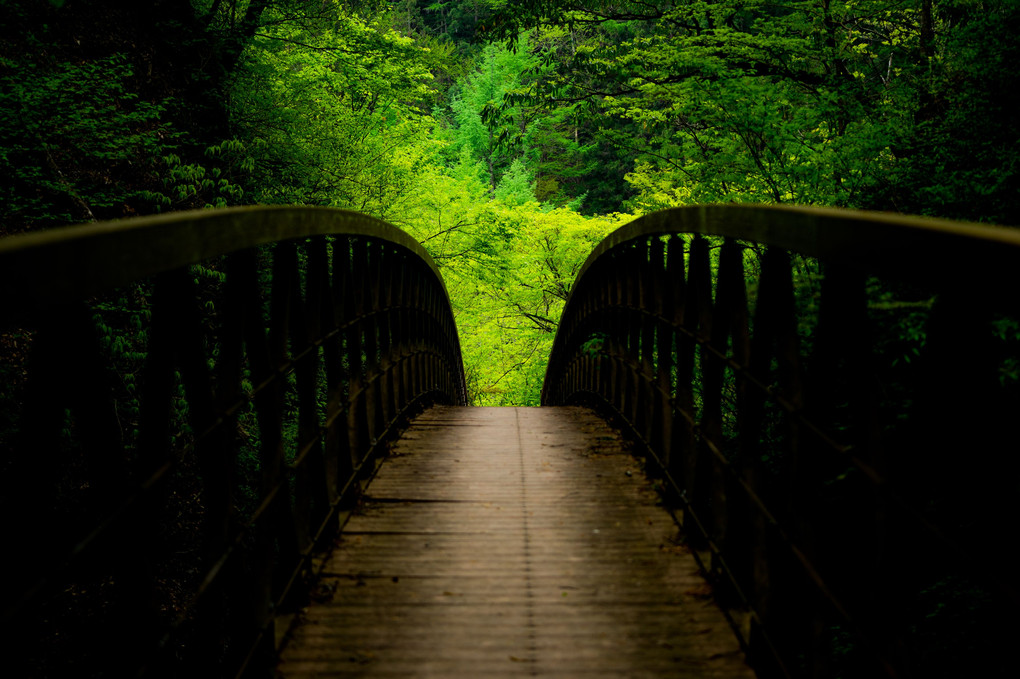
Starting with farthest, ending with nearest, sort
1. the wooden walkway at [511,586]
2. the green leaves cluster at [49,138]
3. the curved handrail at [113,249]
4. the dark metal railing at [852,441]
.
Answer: the green leaves cluster at [49,138] → the wooden walkway at [511,586] → the dark metal railing at [852,441] → the curved handrail at [113,249]

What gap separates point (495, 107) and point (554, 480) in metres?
5.95

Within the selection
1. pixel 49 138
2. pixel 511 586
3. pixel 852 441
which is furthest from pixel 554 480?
pixel 49 138

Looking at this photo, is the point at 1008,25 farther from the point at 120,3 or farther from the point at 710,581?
the point at 120,3

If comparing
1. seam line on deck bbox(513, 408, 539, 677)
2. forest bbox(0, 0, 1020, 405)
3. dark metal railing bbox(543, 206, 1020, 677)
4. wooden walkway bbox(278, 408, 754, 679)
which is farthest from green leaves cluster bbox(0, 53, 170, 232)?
dark metal railing bbox(543, 206, 1020, 677)

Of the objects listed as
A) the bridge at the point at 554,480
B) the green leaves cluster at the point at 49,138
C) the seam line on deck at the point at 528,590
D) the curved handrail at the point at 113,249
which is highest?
the green leaves cluster at the point at 49,138

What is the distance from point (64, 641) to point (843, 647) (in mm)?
5406

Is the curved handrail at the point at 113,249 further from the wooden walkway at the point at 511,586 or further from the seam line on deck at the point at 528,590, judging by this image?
the seam line on deck at the point at 528,590

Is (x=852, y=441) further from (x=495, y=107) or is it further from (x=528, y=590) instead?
(x=495, y=107)

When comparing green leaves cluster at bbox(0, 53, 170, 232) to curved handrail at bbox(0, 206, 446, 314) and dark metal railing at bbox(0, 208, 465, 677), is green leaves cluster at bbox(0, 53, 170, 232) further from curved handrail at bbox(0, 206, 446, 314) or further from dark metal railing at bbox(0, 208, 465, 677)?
curved handrail at bbox(0, 206, 446, 314)

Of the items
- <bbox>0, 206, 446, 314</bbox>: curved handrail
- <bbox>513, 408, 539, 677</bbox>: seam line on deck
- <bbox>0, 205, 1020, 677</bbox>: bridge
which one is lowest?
<bbox>513, 408, 539, 677</bbox>: seam line on deck

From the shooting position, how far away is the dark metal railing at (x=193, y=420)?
111 centimetres

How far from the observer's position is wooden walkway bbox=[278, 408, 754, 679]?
2.13 meters

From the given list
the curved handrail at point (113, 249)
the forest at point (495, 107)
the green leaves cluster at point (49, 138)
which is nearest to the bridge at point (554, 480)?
the curved handrail at point (113, 249)

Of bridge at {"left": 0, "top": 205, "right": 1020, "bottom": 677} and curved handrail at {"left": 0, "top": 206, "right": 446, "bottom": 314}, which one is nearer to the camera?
curved handrail at {"left": 0, "top": 206, "right": 446, "bottom": 314}
